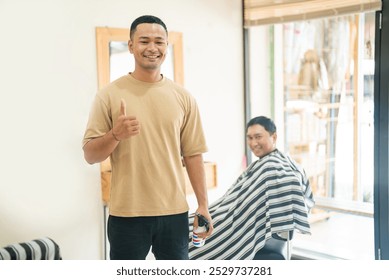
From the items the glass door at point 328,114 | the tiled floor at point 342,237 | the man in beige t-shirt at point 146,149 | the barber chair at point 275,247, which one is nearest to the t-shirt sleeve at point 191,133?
the man in beige t-shirt at point 146,149

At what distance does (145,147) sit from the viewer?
1146mm

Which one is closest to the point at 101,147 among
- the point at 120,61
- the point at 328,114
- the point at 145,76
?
the point at 145,76

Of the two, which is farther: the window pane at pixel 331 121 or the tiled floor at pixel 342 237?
the window pane at pixel 331 121

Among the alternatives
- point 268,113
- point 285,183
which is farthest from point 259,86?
point 285,183

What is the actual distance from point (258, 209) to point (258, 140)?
0.25 metres

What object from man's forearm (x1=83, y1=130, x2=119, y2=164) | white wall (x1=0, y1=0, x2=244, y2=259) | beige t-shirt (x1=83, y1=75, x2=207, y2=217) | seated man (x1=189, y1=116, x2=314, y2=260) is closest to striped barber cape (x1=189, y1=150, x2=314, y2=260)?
seated man (x1=189, y1=116, x2=314, y2=260)

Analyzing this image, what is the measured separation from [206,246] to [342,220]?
3.48 feet

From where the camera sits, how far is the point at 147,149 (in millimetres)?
1148

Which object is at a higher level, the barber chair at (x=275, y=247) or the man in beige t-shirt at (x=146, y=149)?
the man in beige t-shirt at (x=146, y=149)

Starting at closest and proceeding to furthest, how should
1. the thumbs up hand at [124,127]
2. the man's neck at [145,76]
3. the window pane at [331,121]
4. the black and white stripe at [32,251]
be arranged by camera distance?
the thumbs up hand at [124,127], the man's neck at [145,76], the black and white stripe at [32,251], the window pane at [331,121]

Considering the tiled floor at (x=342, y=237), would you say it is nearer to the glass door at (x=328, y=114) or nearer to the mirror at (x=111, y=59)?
the glass door at (x=328, y=114)

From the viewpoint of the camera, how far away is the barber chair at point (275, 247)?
60.4 inches

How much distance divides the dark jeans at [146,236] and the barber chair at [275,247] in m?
0.43
